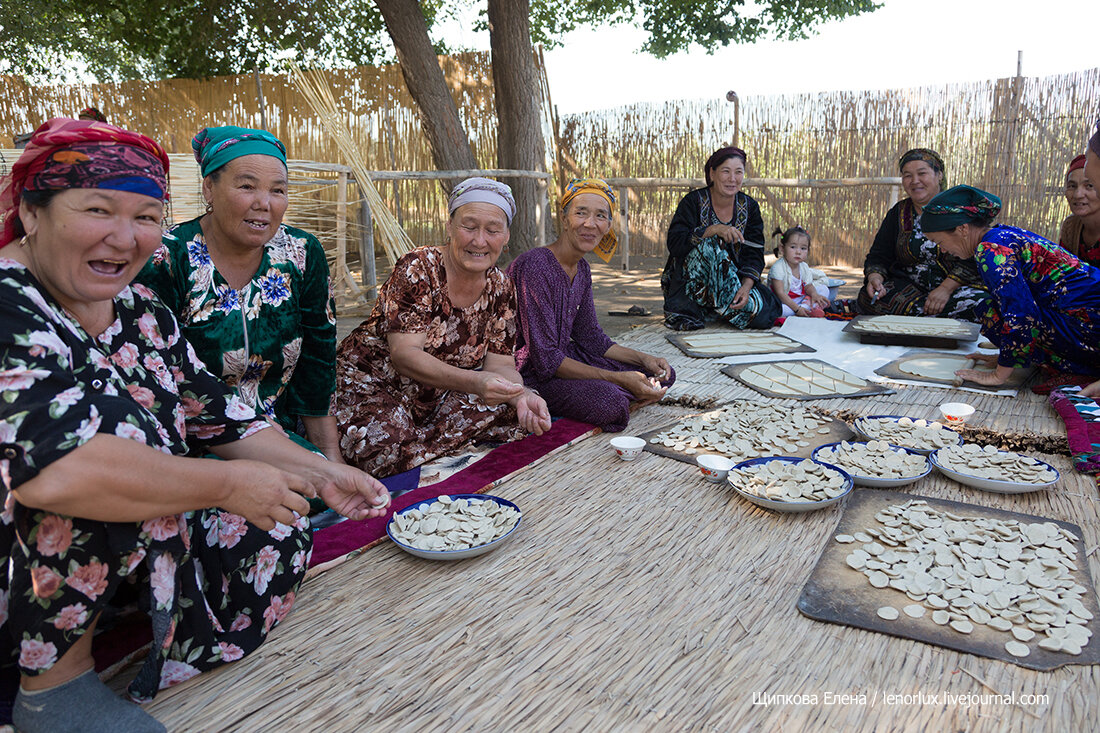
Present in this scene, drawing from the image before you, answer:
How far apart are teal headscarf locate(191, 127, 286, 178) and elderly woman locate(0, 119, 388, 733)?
19.2 inches

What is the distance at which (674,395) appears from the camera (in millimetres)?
3377

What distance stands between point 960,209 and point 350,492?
3.07 metres

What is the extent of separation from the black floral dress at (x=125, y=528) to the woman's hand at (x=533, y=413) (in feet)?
2.81

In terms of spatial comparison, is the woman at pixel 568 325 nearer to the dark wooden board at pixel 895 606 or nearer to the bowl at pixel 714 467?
the bowl at pixel 714 467

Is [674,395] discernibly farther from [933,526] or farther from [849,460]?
[933,526]

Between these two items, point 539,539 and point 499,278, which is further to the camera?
point 499,278

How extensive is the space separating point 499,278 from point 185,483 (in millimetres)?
1684

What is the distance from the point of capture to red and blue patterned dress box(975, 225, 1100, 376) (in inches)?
121

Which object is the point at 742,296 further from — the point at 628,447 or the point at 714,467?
the point at 714,467

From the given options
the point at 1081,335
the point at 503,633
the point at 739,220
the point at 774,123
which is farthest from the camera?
the point at 774,123

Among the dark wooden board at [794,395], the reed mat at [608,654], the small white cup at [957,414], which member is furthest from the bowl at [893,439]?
the dark wooden board at [794,395]

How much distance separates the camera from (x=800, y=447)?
252 cm

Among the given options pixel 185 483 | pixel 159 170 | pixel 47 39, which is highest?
pixel 47 39

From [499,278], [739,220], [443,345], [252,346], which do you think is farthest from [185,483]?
[739,220]
